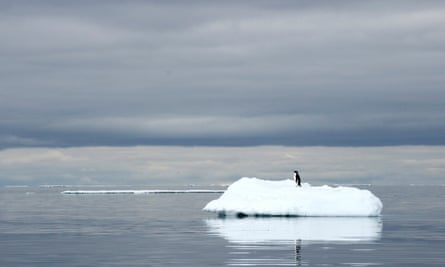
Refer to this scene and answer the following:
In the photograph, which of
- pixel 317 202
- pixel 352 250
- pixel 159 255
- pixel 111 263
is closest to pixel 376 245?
pixel 352 250

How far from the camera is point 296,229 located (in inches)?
2498

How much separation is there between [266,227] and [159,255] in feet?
72.7

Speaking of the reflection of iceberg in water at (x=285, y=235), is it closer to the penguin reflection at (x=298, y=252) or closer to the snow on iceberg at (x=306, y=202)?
the penguin reflection at (x=298, y=252)

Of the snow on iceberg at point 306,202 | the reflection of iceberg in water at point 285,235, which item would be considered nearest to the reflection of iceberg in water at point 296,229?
the reflection of iceberg in water at point 285,235

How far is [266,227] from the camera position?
66.0 metres

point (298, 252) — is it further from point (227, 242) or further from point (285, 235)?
point (285, 235)

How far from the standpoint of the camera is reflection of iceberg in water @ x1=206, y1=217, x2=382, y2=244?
181 ft

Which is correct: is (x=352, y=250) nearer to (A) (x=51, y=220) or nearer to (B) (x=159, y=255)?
(B) (x=159, y=255)

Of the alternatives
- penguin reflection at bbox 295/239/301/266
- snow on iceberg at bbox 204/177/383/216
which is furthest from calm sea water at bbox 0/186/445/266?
snow on iceberg at bbox 204/177/383/216

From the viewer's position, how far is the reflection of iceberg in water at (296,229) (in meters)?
55.2

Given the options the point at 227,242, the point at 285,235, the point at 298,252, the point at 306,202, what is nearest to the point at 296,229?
the point at 285,235

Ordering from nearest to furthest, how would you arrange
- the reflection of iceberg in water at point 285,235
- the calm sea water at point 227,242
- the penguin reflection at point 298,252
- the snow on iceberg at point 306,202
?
1. the penguin reflection at point 298,252
2. the calm sea water at point 227,242
3. the reflection of iceberg in water at point 285,235
4. the snow on iceberg at point 306,202

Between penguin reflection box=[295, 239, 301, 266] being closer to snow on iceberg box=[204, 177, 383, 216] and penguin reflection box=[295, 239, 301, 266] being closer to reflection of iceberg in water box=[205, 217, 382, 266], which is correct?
reflection of iceberg in water box=[205, 217, 382, 266]

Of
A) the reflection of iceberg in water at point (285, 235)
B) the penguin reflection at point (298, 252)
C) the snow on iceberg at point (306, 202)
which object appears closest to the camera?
the penguin reflection at point (298, 252)
